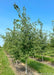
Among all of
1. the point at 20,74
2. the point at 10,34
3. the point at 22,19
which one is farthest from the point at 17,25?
the point at 20,74

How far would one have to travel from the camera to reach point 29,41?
6461 millimetres

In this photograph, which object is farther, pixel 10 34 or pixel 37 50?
pixel 10 34

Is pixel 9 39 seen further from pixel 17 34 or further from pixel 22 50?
pixel 22 50

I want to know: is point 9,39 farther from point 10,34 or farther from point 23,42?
point 23,42

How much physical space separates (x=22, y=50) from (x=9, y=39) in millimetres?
1478

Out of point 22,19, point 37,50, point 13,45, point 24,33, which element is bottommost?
point 37,50

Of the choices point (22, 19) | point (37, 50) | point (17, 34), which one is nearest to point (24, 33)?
point (17, 34)

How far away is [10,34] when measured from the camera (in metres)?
7.12

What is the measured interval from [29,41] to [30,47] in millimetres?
512

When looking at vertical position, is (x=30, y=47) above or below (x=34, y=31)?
below

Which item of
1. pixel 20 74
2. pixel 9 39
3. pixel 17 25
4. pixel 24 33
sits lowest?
pixel 20 74

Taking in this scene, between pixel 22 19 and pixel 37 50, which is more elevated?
pixel 22 19

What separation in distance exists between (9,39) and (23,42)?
1333mm

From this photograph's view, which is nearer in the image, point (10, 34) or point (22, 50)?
point (22, 50)
